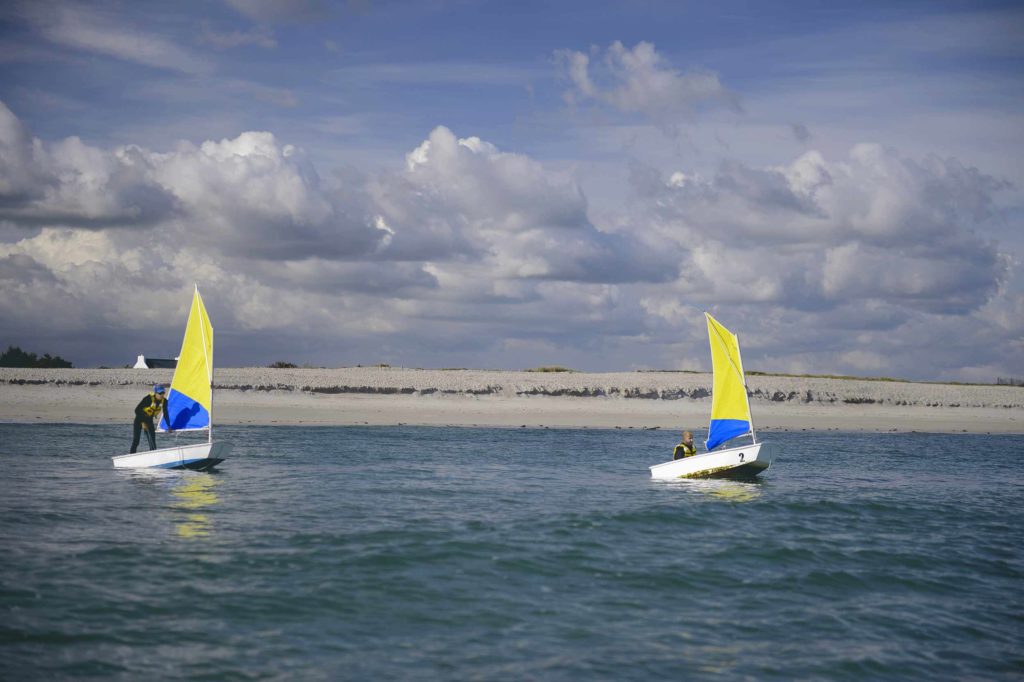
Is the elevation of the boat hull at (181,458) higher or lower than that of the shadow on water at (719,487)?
higher

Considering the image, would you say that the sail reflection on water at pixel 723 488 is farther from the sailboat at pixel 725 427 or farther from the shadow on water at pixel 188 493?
the shadow on water at pixel 188 493

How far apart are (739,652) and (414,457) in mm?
25380

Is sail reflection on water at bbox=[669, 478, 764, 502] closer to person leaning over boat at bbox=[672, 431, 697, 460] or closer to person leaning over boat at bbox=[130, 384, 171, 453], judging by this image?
person leaning over boat at bbox=[672, 431, 697, 460]

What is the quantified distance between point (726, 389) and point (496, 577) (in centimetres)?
1708

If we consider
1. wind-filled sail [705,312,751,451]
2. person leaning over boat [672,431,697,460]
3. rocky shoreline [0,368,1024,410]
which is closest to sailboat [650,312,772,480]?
wind-filled sail [705,312,751,451]

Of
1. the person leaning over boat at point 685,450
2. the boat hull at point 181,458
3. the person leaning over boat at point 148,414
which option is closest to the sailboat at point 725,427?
the person leaning over boat at point 685,450

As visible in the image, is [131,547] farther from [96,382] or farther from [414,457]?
[96,382]

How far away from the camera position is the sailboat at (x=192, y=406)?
95.1 feet

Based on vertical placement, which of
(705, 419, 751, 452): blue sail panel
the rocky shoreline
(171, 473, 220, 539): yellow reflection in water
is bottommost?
(171, 473, 220, 539): yellow reflection in water

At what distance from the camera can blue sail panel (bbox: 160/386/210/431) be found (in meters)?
29.9

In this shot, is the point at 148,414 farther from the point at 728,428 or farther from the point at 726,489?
the point at 728,428

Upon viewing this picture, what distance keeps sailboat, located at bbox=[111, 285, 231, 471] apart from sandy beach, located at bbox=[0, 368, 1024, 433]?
865 inches

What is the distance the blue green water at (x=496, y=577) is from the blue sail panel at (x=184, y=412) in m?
1.92

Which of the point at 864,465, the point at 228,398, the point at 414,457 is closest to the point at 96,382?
the point at 228,398
